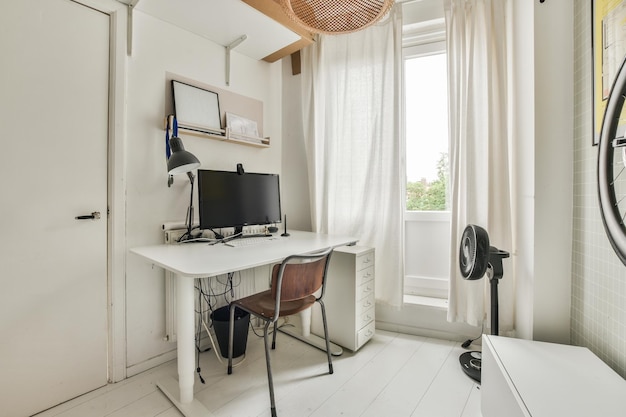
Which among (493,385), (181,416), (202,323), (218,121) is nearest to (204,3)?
(218,121)

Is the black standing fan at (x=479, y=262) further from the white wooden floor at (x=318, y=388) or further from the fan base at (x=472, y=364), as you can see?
the white wooden floor at (x=318, y=388)

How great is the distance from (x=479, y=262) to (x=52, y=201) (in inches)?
88.7

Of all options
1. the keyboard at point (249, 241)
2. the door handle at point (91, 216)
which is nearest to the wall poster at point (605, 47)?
the keyboard at point (249, 241)

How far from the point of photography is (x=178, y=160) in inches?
63.9

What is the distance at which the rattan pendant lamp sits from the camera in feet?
3.80

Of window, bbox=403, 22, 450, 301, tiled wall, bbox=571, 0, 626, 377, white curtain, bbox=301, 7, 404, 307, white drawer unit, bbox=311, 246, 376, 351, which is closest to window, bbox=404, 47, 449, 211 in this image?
window, bbox=403, 22, 450, 301

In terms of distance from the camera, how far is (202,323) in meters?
2.09

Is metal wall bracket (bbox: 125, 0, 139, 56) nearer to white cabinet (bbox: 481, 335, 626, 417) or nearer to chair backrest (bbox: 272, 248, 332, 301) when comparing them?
chair backrest (bbox: 272, 248, 332, 301)

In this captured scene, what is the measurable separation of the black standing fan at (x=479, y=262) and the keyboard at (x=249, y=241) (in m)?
1.26

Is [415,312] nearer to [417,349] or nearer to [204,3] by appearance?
[417,349]

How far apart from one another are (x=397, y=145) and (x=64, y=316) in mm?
2340

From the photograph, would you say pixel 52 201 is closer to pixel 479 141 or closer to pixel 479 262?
pixel 479 262

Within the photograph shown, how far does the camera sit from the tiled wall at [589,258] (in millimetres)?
1171

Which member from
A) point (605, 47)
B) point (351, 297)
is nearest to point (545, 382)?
point (351, 297)
